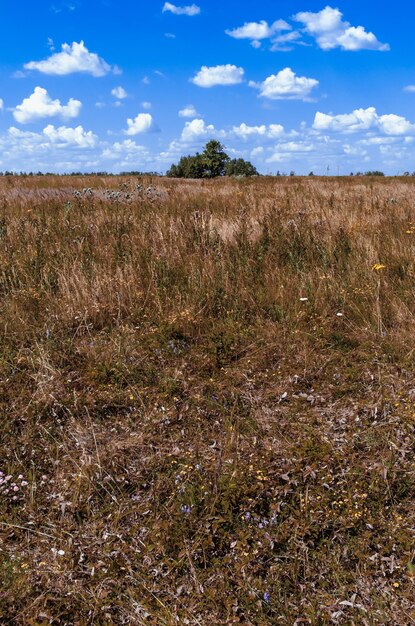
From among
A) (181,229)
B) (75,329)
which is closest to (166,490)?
(75,329)

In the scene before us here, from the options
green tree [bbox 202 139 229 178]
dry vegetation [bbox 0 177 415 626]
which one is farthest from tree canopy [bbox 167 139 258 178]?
dry vegetation [bbox 0 177 415 626]

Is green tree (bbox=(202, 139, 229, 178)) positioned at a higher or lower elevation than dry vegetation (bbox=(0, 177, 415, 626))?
higher

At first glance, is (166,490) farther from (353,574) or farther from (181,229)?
(181,229)

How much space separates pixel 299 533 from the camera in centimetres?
240

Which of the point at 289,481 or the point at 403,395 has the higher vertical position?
the point at 403,395

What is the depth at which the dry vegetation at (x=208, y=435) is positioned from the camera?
2197mm

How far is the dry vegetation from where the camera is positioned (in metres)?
2.20

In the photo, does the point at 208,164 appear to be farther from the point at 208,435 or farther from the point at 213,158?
the point at 208,435

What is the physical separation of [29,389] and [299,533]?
2.28 meters

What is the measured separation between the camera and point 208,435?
3.15m

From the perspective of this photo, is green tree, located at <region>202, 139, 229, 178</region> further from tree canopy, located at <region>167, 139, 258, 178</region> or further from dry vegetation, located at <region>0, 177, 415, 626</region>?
dry vegetation, located at <region>0, 177, 415, 626</region>

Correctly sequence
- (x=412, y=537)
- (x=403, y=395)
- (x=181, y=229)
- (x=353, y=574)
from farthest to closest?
(x=181, y=229) < (x=403, y=395) < (x=412, y=537) < (x=353, y=574)

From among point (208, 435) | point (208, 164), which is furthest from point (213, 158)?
point (208, 435)

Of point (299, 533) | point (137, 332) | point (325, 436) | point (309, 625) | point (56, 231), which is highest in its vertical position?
point (56, 231)
